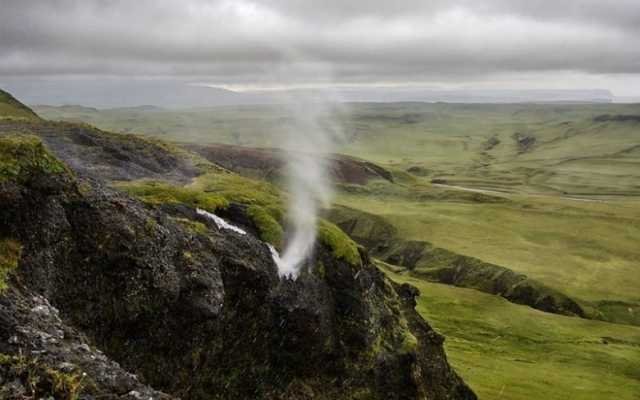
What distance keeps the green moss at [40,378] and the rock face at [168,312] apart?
5cm

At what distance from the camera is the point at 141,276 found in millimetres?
27891

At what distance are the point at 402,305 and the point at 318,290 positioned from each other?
18.1m

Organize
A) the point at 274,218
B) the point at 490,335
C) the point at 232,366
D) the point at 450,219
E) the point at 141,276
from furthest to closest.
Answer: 1. the point at 450,219
2. the point at 490,335
3. the point at 274,218
4. the point at 232,366
5. the point at 141,276

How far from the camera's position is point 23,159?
25172mm

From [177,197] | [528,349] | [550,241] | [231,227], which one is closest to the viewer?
[231,227]

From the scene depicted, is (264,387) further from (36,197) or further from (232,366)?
(36,197)

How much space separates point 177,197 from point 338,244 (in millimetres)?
13712

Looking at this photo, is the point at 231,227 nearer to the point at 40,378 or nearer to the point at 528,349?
the point at 40,378

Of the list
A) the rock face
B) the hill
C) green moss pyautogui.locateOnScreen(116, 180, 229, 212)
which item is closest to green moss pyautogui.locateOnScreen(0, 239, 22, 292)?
the hill

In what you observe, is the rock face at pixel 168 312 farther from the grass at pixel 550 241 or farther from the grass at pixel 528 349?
the grass at pixel 550 241

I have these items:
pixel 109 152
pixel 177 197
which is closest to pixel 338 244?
pixel 177 197

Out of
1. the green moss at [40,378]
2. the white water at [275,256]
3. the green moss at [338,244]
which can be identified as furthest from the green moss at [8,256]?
the green moss at [338,244]

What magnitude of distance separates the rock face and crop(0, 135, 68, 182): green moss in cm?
12

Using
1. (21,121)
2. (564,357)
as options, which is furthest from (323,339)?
(564,357)
